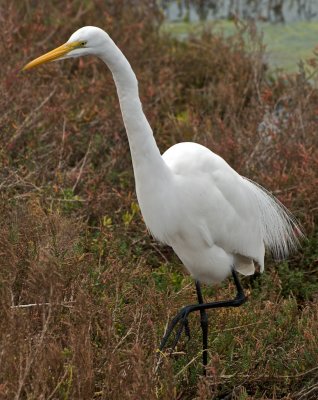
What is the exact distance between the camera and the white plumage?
3113mm

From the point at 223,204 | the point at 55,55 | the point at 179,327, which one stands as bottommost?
the point at 179,327

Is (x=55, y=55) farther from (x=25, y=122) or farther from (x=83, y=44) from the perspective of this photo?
(x=25, y=122)

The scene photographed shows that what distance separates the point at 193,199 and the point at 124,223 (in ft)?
3.33

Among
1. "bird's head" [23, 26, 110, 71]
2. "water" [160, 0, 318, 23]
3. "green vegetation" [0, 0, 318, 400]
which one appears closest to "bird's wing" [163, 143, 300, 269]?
"green vegetation" [0, 0, 318, 400]

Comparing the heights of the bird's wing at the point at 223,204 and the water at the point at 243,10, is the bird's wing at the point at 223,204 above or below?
below

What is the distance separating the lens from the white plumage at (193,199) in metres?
3.11

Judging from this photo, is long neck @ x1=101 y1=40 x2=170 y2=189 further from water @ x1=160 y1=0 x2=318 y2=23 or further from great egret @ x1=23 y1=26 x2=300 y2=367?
water @ x1=160 y1=0 x2=318 y2=23

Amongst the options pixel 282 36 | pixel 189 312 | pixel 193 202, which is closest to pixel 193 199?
pixel 193 202

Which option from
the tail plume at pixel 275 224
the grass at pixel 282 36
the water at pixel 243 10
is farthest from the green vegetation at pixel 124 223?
the water at pixel 243 10

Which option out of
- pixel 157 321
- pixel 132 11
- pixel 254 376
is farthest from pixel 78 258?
pixel 132 11

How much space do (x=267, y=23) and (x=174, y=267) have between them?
177 inches

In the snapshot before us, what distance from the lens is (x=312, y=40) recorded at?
307 inches

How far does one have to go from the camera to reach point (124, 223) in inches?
177

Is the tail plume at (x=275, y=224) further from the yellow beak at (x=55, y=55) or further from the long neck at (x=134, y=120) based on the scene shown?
the yellow beak at (x=55, y=55)
